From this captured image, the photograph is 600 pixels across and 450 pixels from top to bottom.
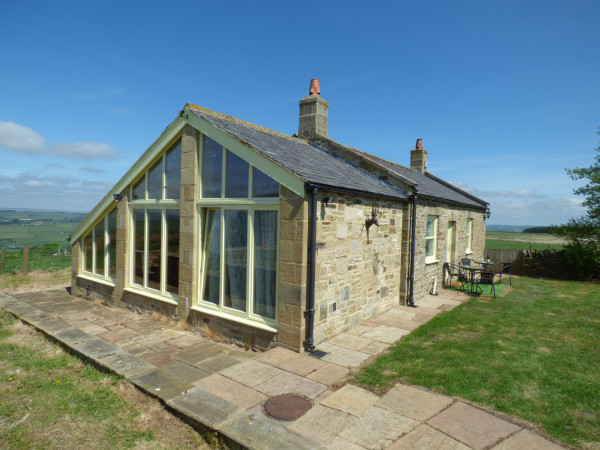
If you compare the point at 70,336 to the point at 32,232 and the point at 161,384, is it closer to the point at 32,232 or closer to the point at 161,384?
the point at 161,384

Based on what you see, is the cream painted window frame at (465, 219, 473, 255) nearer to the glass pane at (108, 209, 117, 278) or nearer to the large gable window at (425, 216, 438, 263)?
the large gable window at (425, 216, 438, 263)

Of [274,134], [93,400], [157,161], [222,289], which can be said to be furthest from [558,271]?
[93,400]

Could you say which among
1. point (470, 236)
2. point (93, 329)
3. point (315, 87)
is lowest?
point (93, 329)

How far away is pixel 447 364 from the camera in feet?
19.1

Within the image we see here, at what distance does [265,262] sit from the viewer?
6.80m

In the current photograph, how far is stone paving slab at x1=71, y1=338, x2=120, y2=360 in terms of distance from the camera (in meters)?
6.14

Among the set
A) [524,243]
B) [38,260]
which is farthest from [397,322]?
[524,243]

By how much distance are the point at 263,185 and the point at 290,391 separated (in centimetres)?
368

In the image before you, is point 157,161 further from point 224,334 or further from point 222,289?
point 224,334

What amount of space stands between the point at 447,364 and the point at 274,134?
23.1ft

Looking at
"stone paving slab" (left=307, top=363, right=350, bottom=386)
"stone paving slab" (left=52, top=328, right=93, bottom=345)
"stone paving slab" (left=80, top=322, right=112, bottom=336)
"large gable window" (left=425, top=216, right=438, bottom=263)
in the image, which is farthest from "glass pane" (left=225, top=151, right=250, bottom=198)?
"large gable window" (left=425, top=216, right=438, bottom=263)

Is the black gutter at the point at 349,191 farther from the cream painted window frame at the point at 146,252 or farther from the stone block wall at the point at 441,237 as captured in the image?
the cream painted window frame at the point at 146,252

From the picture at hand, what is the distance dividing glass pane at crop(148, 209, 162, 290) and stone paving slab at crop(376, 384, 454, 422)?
21.3 feet

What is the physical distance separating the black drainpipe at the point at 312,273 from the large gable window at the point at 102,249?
6.99 metres
